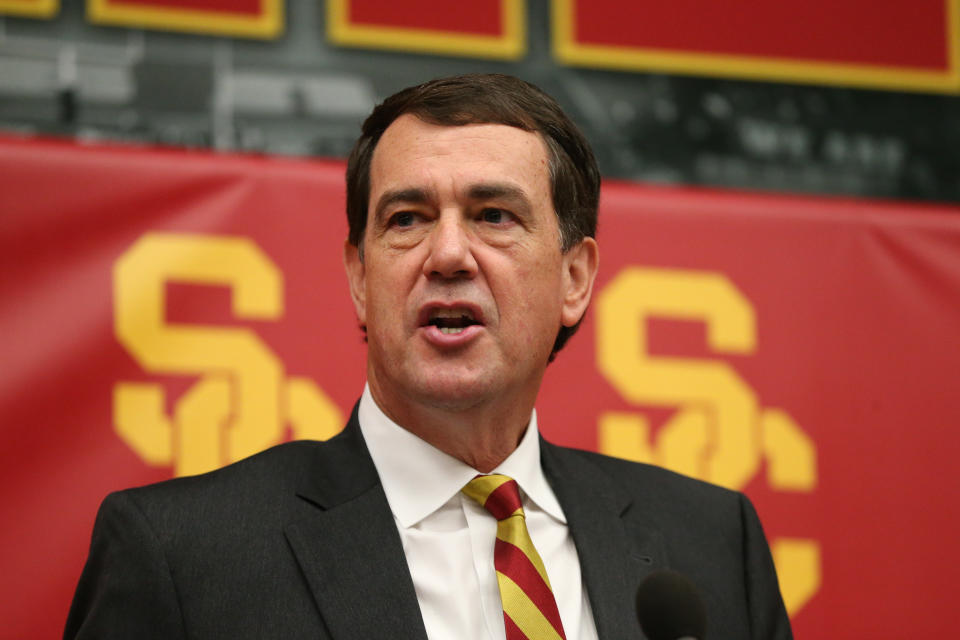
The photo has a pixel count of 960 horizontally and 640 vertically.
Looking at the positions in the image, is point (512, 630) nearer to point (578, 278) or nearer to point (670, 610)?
point (670, 610)

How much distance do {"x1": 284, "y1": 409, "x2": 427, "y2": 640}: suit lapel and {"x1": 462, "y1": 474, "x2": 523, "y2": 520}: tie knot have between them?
0.15m

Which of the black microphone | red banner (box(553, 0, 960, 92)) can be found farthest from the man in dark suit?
red banner (box(553, 0, 960, 92))

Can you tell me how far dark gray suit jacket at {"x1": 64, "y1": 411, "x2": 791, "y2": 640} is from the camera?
150 centimetres

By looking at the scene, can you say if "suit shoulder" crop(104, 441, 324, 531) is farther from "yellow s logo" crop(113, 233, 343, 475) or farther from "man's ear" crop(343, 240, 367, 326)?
→ "yellow s logo" crop(113, 233, 343, 475)

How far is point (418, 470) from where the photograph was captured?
1718 mm

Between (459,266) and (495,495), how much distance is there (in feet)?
1.20

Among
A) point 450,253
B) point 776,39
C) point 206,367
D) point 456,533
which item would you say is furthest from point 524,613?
point 776,39

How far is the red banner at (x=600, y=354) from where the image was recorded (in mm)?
2305

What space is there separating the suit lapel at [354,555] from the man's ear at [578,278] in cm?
46

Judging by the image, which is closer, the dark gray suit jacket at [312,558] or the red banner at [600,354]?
the dark gray suit jacket at [312,558]

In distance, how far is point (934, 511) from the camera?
2.68 m

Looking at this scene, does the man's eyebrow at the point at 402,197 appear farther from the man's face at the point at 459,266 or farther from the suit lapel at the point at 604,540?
the suit lapel at the point at 604,540

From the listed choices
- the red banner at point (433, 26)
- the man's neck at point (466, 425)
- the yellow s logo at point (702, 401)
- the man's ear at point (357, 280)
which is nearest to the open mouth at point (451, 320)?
the man's neck at point (466, 425)

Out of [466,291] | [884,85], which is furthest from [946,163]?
[466,291]
